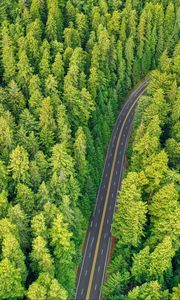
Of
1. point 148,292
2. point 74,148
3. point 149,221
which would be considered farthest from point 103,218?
point 148,292

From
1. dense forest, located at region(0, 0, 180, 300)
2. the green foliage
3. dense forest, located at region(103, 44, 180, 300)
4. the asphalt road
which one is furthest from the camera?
the asphalt road

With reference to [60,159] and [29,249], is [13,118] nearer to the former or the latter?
[60,159]

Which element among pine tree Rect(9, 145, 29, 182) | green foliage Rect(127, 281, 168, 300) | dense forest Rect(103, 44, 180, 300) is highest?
pine tree Rect(9, 145, 29, 182)

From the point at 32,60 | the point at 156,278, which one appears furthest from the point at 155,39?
the point at 156,278

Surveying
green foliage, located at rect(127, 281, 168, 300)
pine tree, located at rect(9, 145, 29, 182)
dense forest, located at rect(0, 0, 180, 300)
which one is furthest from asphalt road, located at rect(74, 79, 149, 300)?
pine tree, located at rect(9, 145, 29, 182)

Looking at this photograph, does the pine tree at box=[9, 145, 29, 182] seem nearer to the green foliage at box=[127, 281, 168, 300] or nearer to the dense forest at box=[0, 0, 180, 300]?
the dense forest at box=[0, 0, 180, 300]

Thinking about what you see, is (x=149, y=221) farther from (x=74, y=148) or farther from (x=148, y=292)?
(x=74, y=148)

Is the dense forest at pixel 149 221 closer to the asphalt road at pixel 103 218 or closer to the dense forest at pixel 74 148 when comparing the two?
the dense forest at pixel 74 148

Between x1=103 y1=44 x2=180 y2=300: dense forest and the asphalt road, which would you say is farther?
the asphalt road
